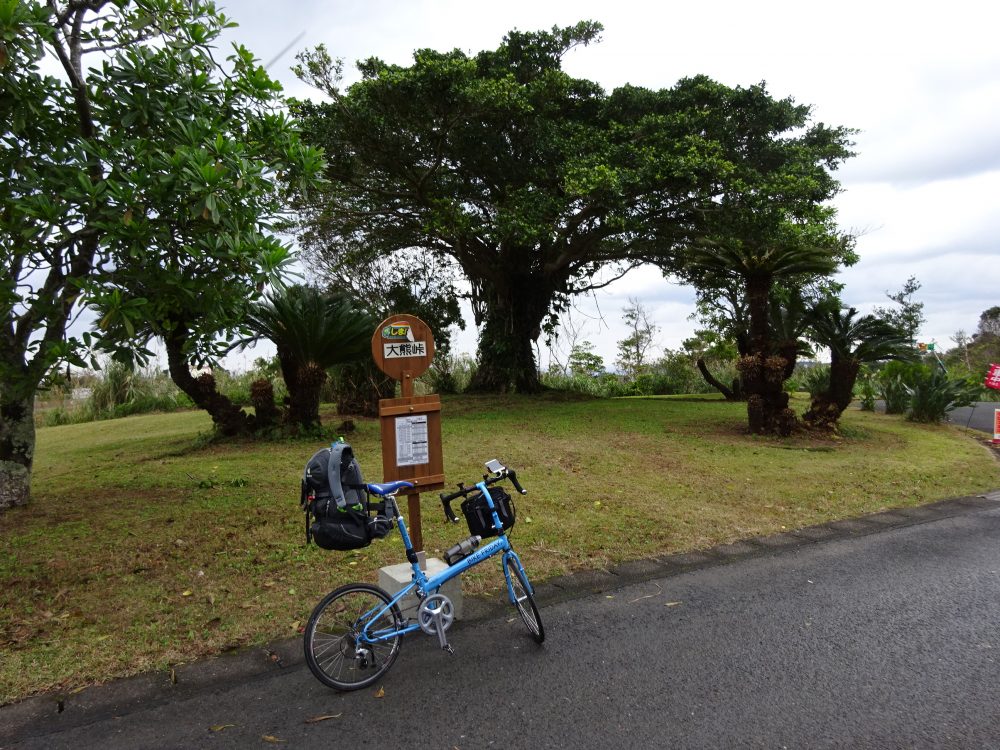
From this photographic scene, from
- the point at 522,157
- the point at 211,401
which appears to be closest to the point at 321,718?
the point at 211,401

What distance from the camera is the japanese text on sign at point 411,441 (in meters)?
4.06

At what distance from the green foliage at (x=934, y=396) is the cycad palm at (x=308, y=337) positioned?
37.4ft

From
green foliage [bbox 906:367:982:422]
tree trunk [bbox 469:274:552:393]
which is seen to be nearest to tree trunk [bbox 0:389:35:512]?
tree trunk [bbox 469:274:552:393]

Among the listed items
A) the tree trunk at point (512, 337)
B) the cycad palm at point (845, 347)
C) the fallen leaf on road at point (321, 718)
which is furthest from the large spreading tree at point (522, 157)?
the fallen leaf on road at point (321, 718)

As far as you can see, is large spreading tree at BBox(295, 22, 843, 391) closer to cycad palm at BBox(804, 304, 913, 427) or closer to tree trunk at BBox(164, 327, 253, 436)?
cycad palm at BBox(804, 304, 913, 427)

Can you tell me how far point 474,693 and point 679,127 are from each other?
11331 mm

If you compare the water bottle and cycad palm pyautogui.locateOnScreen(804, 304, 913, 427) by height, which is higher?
cycad palm pyautogui.locateOnScreen(804, 304, 913, 427)

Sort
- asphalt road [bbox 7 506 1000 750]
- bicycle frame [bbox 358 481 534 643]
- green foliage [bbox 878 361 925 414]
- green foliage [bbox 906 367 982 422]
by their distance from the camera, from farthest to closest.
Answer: green foliage [bbox 878 361 925 414], green foliage [bbox 906 367 982 422], bicycle frame [bbox 358 481 534 643], asphalt road [bbox 7 506 1000 750]

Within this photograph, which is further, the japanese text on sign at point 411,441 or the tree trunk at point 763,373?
the tree trunk at point 763,373

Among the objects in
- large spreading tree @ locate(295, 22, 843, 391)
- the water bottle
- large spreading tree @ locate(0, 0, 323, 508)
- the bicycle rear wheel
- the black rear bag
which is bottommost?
the bicycle rear wheel

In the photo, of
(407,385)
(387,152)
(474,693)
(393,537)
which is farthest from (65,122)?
(387,152)

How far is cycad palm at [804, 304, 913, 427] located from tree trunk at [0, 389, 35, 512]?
1095cm

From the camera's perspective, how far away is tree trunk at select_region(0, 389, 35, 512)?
574 centimetres

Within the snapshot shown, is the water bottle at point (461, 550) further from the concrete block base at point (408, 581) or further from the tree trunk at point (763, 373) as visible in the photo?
the tree trunk at point (763, 373)
